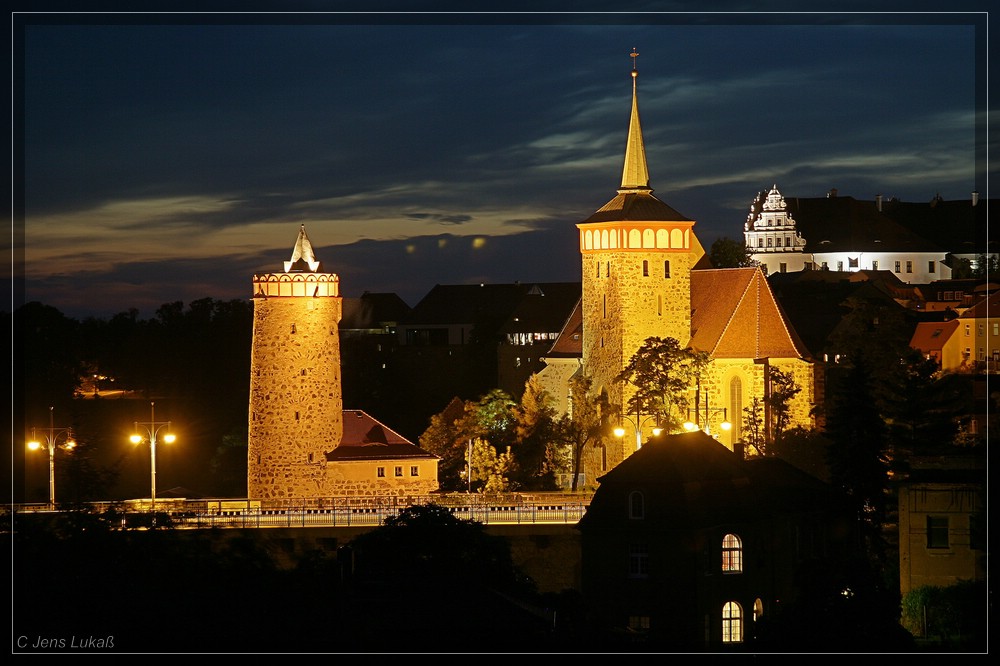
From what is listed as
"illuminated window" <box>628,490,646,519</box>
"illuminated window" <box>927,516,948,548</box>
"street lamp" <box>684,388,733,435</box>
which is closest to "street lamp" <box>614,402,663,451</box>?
"street lamp" <box>684,388,733,435</box>

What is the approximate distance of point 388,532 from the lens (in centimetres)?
5872

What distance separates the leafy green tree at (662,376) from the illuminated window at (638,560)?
18699mm

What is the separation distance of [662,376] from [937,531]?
20.3 metres

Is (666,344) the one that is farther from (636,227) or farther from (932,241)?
(932,241)

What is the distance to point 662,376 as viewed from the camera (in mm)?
79000

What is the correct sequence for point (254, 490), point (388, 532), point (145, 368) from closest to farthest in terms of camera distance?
1. point (388, 532)
2. point (254, 490)
3. point (145, 368)

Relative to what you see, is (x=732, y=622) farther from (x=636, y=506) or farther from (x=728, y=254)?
(x=728, y=254)

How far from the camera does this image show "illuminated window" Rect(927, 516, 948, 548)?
5966 cm

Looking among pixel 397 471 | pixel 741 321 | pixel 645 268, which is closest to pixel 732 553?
pixel 397 471

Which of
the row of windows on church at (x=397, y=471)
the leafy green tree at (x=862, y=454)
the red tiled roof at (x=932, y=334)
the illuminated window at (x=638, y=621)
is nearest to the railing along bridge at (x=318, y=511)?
the row of windows on church at (x=397, y=471)

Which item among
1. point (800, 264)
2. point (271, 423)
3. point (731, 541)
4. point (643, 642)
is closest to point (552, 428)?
point (271, 423)

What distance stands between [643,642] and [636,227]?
34289 mm

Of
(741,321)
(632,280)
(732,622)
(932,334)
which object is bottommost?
(732,622)

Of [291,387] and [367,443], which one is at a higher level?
[291,387]
